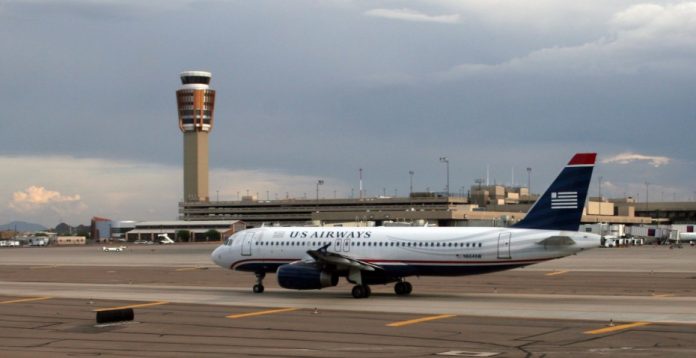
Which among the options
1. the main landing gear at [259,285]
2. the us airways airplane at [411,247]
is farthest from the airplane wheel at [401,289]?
the main landing gear at [259,285]

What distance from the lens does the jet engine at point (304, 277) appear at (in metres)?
39.9

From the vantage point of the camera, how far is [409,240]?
133 feet

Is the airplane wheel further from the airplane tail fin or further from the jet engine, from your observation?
the airplane tail fin

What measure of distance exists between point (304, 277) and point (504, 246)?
868 centimetres

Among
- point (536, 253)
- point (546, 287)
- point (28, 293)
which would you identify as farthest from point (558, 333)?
point (28, 293)

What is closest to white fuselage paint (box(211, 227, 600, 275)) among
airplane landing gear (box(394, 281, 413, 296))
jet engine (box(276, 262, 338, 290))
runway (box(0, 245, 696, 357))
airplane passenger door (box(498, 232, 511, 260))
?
airplane passenger door (box(498, 232, 511, 260))

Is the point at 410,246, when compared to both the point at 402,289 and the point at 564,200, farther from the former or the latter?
the point at 564,200

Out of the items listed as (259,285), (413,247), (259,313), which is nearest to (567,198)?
(413,247)

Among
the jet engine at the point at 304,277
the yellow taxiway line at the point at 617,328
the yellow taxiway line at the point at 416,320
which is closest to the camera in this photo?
the yellow taxiway line at the point at 617,328

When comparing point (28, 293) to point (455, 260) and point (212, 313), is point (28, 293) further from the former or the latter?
point (455, 260)

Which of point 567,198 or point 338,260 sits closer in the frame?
point 567,198

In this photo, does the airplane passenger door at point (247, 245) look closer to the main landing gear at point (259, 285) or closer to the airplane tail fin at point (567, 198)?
the main landing gear at point (259, 285)

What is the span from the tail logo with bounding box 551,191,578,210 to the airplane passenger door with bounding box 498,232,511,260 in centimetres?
226

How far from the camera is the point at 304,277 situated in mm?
39938
